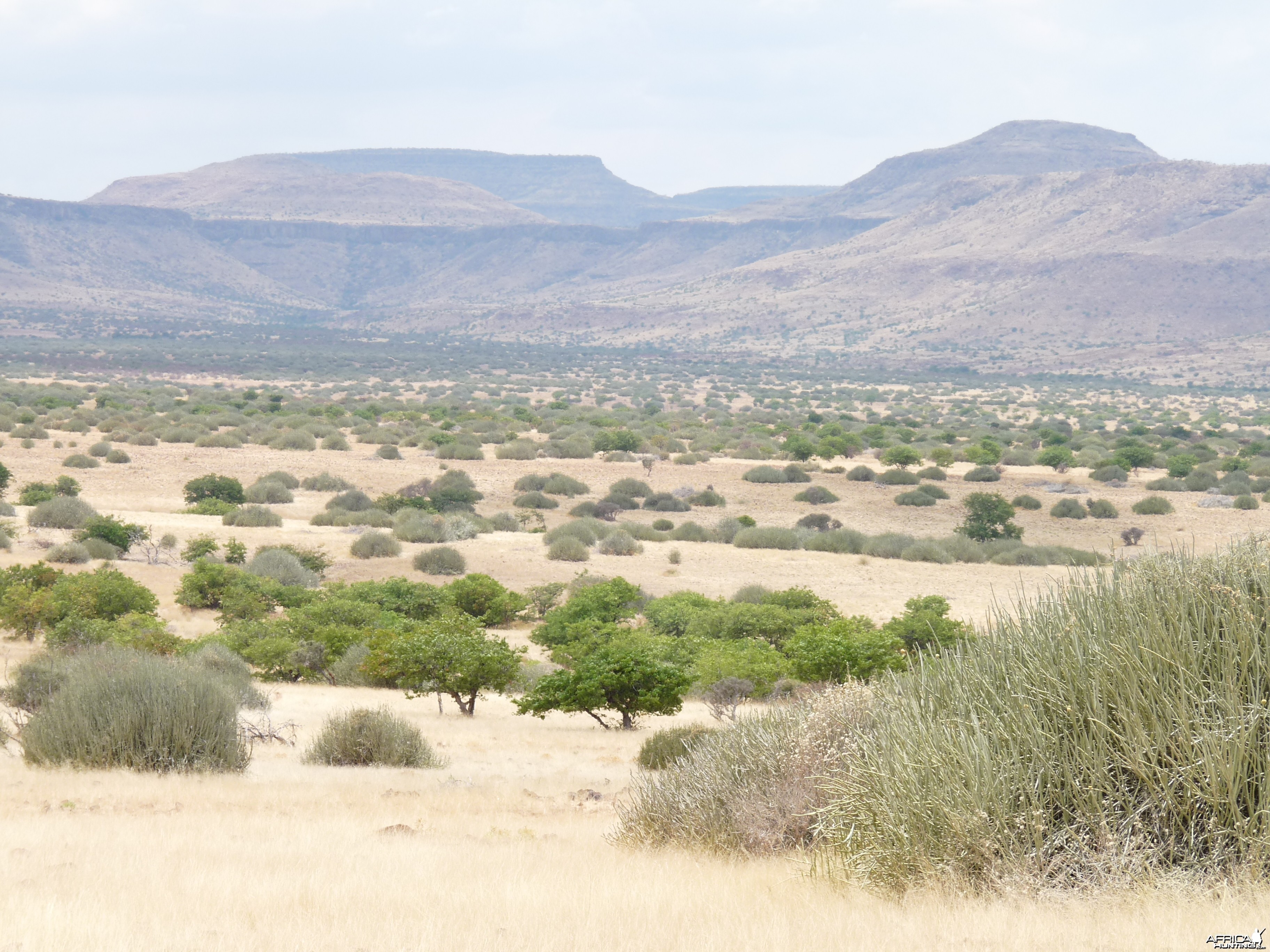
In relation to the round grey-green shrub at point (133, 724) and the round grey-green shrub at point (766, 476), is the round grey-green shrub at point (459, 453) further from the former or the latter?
the round grey-green shrub at point (133, 724)

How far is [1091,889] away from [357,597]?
20.4 m

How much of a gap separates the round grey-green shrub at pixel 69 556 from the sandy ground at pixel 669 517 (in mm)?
439

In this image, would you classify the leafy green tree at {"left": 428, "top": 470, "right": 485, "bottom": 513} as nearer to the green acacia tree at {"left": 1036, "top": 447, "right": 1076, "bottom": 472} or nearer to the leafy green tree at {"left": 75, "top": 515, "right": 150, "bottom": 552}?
the leafy green tree at {"left": 75, "top": 515, "right": 150, "bottom": 552}

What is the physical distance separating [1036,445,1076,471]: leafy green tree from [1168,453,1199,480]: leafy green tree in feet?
11.9

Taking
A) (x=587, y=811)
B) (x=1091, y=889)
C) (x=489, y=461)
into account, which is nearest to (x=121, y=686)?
(x=587, y=811)

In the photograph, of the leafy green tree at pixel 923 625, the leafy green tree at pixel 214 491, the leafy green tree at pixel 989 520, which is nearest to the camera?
the leafy green tree at pixel 923 625

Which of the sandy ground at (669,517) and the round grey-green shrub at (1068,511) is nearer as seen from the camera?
the sandy ground at (669,517)

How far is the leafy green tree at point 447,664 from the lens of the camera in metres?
18.5

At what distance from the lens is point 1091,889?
568cm

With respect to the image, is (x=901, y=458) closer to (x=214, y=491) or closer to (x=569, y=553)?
(x=569, y=553)

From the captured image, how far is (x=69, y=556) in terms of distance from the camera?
86.2 feet

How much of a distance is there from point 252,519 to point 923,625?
18.8 metres

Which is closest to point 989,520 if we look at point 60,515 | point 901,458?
point 901,458

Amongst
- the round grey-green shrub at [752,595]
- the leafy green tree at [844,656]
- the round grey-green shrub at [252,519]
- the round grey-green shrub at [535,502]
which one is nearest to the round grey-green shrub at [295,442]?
the round grey-green shrub at [535,502]
